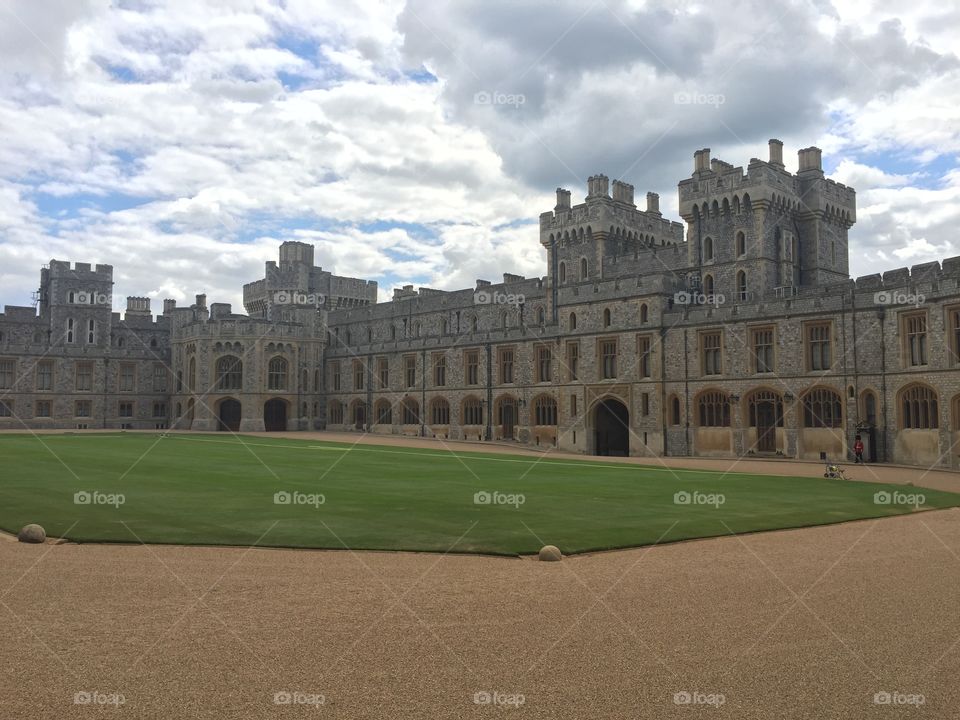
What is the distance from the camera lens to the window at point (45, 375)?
2559 inches

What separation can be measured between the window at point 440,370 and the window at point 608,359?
1526cm

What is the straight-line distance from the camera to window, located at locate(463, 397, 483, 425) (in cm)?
5403

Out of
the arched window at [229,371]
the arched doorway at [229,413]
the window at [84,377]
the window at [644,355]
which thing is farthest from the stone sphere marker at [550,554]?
the window at [84,377]

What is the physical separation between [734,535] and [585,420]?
3044 centimetres

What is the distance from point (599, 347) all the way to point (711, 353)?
6641 mm

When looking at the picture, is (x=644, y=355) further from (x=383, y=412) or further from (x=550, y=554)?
(x=550, y=554)

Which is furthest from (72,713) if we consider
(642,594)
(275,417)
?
(275,417)

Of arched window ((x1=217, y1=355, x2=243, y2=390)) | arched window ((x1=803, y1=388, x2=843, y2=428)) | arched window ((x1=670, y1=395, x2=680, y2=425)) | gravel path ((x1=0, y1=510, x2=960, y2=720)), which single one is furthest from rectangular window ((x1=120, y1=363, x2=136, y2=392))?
gravel path ((x1=0, y1=510, x2=960, y2=720))

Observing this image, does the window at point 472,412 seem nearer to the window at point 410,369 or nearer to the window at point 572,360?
the window at point 410,369

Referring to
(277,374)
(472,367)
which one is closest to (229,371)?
(277,374)

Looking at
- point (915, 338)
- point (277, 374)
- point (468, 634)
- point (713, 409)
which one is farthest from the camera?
point (277, 374)

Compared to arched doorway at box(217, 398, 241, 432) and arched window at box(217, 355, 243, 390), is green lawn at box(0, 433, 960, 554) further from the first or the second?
arched doorway at box(217, 398, 241, 432)

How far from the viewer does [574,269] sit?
53.7 m

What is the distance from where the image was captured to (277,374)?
65.4 metres
